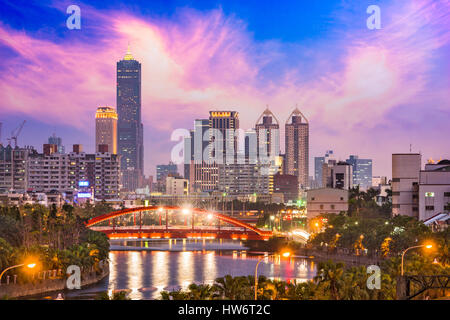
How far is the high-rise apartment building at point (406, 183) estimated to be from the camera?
9406 cm

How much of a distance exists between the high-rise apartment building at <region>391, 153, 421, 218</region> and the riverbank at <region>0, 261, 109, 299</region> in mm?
46210

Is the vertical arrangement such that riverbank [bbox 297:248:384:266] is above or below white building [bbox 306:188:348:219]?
below

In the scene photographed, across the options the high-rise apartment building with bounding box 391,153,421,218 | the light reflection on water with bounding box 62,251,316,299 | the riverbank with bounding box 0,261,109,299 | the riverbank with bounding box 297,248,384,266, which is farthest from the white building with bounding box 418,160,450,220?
the riverbank with bounding box 0,261,109,299

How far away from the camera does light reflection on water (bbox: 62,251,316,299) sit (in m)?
59.8

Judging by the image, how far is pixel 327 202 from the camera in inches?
4727

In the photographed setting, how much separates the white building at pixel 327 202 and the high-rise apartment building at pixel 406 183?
79.9 feet

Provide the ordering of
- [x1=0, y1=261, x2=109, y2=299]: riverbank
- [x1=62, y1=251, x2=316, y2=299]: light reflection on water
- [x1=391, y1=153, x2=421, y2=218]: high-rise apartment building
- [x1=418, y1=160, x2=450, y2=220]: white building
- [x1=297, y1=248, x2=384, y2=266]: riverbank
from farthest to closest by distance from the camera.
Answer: [x1=391, y1=153, x2=421, y2=218]: high-rise apartment building → [x1=418, y1=160, x2=450, y2=220]: white building → [x1=297, y1=248, x2=384, y2=266]: riverbank → [x1=62, y1=251, x2=316, y2=299]: light reflection on water → [x1=0, y1=261, x2=109, y2=299]: riverbank

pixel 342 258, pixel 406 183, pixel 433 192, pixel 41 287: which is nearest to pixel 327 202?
pixel 406 183

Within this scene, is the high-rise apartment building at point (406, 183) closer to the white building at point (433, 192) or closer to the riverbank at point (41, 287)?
the white building at point (433, 192)

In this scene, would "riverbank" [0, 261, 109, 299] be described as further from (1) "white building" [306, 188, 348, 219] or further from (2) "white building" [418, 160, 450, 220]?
(1) "white building" [306, 188, 348, 219]

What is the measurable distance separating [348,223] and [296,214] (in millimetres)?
70694

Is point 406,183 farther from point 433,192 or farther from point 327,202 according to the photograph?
point 327,202
